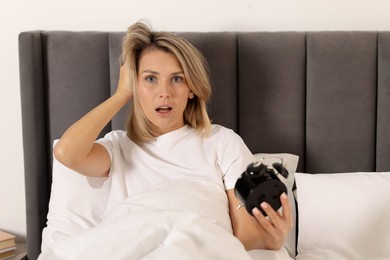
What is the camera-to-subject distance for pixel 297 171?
7.04 feet

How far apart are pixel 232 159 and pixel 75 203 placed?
0.54 metres

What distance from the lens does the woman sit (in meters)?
1.86

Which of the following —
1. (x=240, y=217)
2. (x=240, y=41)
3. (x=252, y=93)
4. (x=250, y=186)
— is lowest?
(x=240, y=217)

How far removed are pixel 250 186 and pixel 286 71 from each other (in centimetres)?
72

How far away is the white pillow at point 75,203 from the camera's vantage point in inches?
76.9

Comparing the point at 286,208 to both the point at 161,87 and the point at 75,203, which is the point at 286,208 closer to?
the point at 161,87

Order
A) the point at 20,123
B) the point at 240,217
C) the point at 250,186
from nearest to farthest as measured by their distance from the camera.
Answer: the point at 250,186 < the point at 240,217 < the point at 20,123

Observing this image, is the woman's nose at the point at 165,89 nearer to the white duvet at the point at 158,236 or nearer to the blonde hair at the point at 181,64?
the blonde hair at the point at 181,64

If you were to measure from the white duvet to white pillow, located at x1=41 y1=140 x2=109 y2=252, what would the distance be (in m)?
0.27

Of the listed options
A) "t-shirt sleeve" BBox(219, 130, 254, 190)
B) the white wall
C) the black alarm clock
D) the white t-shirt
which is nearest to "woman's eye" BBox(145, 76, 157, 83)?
the white t-shirt

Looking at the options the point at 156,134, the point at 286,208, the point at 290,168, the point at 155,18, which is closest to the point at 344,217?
the point at 290,168

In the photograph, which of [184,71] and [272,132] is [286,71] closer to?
[272,132]

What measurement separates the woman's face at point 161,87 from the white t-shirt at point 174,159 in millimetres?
79

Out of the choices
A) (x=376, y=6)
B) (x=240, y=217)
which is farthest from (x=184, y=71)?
(x=376, y=6)
